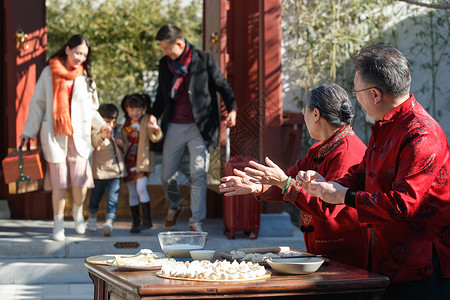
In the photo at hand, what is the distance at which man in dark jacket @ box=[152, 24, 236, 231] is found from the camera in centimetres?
593

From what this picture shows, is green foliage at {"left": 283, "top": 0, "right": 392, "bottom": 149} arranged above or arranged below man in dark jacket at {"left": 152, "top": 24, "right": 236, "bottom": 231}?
above

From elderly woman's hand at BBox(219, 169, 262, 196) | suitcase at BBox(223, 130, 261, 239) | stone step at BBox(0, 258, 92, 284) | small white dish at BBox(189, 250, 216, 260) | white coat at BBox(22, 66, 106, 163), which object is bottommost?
stone step at BBox(0, 258, 92, 284)

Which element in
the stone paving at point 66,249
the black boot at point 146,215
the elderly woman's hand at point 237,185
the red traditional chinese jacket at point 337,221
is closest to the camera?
the elderly woman's hand at point 237,185

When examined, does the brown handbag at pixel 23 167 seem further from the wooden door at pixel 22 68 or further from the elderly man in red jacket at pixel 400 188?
the elderly man in red jacket at pixel 400 188

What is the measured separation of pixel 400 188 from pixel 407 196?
4 centimetres

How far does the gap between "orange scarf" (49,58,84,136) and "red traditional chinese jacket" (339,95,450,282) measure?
3.59 metres

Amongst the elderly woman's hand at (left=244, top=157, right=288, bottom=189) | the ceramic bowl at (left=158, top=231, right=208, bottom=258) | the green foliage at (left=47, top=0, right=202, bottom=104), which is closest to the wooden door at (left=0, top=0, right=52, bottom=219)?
the ceramic bowl at (left=158, top=231, right=208, bottom=258)

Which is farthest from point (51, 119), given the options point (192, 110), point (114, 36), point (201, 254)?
point (114, 36)

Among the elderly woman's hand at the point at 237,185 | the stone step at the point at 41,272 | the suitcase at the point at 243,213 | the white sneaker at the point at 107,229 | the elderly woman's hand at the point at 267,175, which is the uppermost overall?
the elderly woman's hand at the point at 267,175

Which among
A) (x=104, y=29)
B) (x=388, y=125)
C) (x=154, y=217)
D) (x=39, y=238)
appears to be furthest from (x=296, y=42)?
(x=104, y=29)

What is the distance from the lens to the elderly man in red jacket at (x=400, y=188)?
2.39 m

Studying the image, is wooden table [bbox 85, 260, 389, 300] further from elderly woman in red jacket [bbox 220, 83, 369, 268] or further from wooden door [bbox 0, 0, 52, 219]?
wooden door [bbox 0, 0, 52, 219]

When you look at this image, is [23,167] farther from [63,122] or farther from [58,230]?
[58,230]

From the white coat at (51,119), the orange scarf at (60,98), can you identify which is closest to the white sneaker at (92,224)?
the white coat at (51,119)
